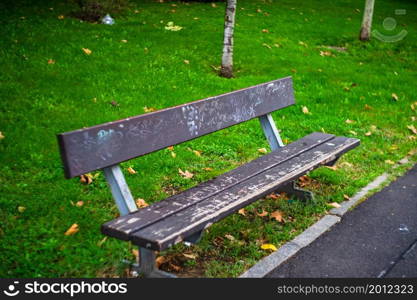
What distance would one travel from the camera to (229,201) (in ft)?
11.2

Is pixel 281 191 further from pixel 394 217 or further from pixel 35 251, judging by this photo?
pixel 35 251

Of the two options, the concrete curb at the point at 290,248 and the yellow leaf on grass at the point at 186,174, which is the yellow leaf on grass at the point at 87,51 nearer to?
the yellow leaf on grass at the point at 186,174

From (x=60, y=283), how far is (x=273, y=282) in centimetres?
128

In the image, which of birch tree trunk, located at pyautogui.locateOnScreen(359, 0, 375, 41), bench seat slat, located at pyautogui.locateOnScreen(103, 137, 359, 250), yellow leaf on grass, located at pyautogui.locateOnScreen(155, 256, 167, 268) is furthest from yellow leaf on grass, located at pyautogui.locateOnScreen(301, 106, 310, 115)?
birch tree trunk, located at pyautogui.locateOnScreen(359, 0, 375, 41)

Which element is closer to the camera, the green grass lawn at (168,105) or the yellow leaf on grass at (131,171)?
the green grass lawn at (168,105)

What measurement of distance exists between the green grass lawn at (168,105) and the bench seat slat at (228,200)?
1.43ft

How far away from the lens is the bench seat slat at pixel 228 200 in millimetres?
2887

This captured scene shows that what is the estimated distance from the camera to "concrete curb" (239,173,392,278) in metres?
3.54

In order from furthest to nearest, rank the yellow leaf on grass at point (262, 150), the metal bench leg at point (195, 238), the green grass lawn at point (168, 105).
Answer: the yellow leaf on grass at point (262, 150), the green grass lawn at point (168, 105), the metal bench leg at point (195, 238)

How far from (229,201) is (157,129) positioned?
0.65 m

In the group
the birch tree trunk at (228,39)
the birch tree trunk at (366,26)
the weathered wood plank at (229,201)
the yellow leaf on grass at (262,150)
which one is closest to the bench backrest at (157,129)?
the weathered wood plank at (229,201)

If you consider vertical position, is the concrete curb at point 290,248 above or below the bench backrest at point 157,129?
below

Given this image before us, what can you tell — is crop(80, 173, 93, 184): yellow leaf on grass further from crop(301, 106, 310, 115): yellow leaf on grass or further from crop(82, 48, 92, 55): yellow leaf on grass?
crop(82, 48, 92, 55): yellow leaf on grass

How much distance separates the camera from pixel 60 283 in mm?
3203
